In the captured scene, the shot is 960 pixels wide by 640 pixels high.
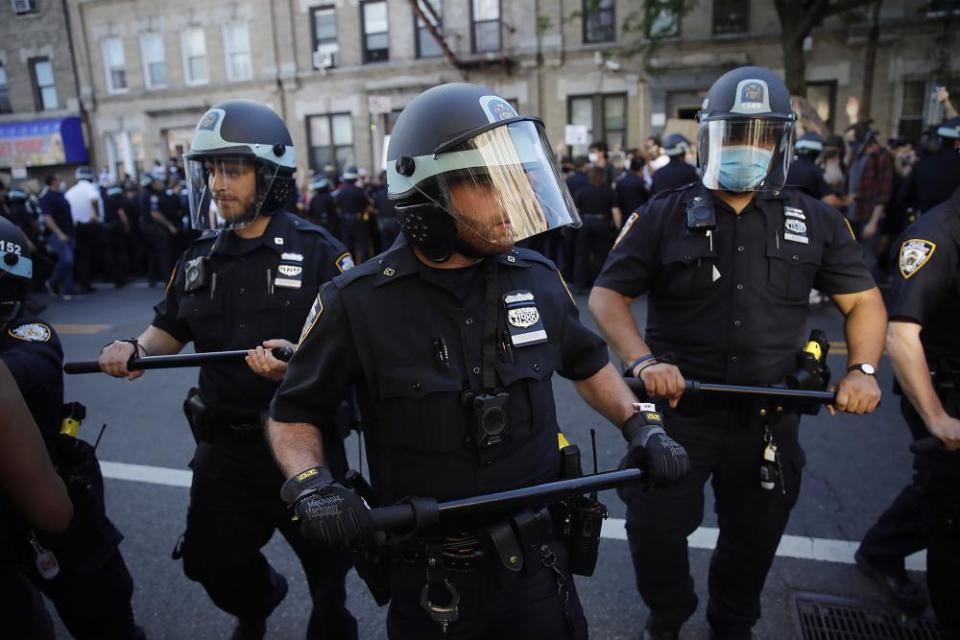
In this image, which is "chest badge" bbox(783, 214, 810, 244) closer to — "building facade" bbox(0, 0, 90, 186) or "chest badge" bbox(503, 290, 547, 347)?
"chest badge" bbox(503, 290, 547, 347)

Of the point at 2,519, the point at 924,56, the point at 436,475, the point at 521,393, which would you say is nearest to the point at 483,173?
the point at 521,393

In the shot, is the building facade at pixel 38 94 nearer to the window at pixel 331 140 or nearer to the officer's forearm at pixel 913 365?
the window at pixel 331 140

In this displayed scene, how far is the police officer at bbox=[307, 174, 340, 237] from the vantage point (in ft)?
43.1

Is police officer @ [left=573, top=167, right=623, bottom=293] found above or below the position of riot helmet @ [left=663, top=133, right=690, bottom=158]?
below

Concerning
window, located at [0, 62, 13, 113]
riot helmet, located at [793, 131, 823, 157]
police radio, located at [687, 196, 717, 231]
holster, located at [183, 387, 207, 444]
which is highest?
window, located at [0, 62, 13, 113]

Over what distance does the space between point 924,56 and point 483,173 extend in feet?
62.1

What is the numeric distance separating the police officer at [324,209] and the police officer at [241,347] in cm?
1045

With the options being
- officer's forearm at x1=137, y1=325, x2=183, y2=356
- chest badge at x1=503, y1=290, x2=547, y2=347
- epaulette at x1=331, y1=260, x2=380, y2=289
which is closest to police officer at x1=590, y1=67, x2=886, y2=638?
chest badge at x1=503, y1=290, x2=547, y2=347

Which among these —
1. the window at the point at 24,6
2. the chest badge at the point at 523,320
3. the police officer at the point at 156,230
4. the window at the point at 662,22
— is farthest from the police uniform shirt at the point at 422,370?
the window at the point at 24,6

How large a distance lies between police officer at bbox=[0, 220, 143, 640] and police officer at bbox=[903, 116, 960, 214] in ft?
25.3

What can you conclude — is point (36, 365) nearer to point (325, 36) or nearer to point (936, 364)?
point (936, 364)

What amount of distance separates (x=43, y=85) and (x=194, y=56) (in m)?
7.27

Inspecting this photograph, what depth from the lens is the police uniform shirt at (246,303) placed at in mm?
2691

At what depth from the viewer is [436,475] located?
6.03ft
